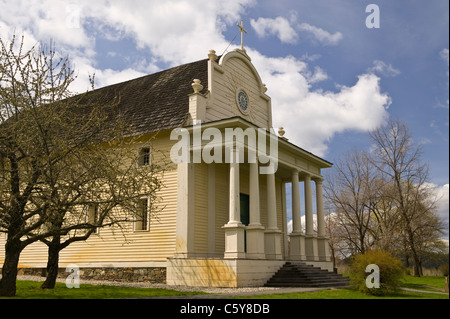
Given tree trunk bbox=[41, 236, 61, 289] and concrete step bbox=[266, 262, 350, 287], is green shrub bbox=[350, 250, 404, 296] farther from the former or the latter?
tree trunk bbox=[41, 236, 61, 289]

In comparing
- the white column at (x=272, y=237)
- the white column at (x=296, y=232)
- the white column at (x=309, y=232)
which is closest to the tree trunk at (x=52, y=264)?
the white column at (x=272, y=237)

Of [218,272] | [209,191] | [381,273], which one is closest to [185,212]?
[209,191]

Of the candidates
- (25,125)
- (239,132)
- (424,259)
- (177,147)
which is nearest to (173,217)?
(177,147)

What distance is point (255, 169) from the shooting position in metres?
18.6

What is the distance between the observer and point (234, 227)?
Answer: 55.9ft

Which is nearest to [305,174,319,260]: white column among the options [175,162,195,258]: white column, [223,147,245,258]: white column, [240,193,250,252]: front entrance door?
[240,193,250,252]: front entrance door

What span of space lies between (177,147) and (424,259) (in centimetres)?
3380

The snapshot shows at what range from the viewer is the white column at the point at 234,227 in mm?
16938

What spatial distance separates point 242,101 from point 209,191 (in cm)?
598

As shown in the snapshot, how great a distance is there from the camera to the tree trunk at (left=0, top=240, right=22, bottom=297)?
1173 centimetres

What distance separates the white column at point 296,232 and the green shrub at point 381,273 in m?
6.09

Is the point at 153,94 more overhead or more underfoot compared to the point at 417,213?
more overhead
